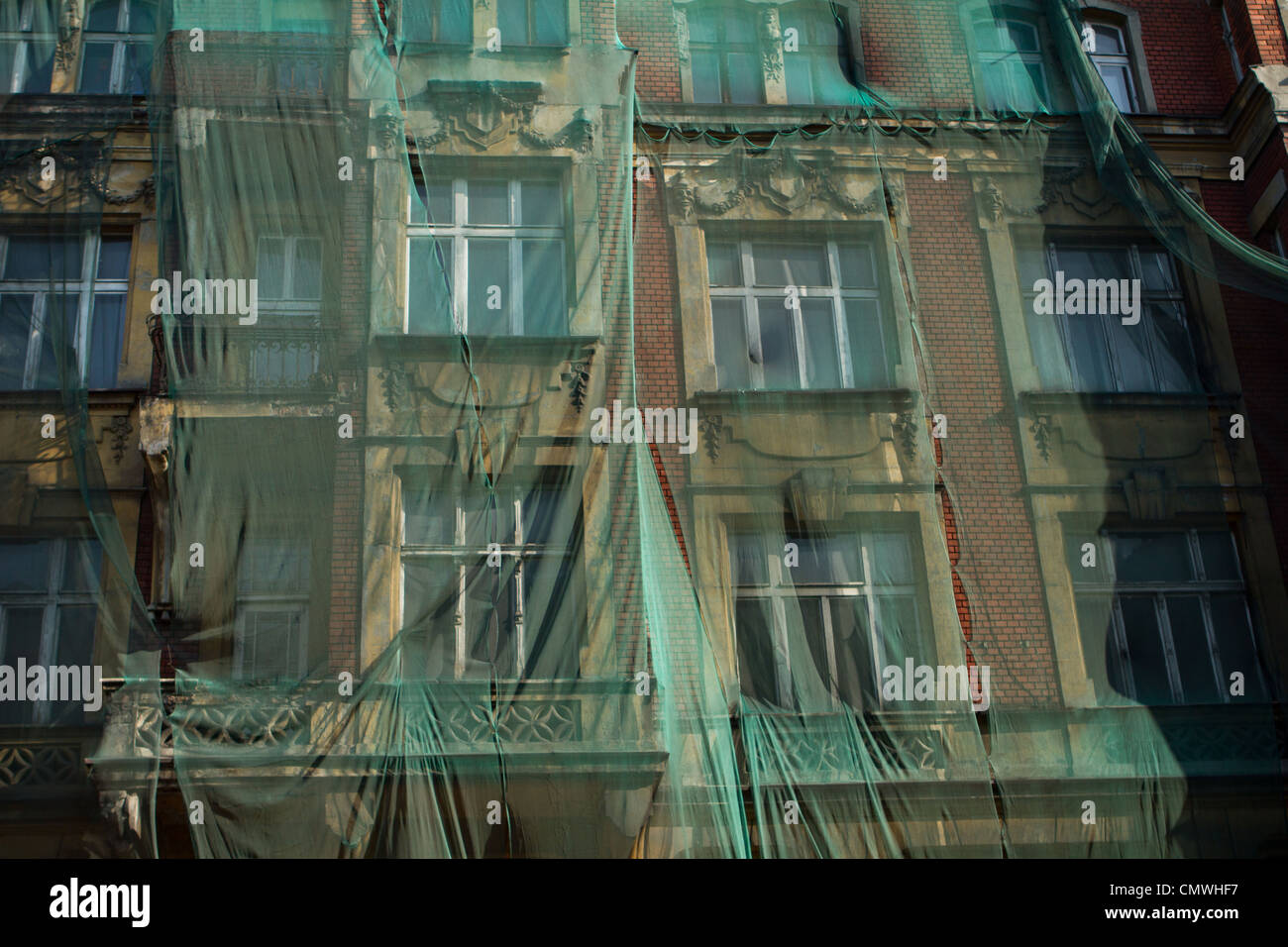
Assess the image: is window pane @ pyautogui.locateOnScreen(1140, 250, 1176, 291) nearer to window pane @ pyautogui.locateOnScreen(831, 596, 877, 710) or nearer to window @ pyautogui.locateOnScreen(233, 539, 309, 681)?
window pane @ pyautogui.locateOnScreen(831, 596, 877, 710)

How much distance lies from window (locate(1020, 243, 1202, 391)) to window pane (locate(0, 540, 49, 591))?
9083mm

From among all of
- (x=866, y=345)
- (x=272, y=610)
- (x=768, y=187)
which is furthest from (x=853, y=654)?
(x=272, y=610)

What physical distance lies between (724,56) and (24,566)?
28.0ft

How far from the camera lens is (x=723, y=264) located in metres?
12.4

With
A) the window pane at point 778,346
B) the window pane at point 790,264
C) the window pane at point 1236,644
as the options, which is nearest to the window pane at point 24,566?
the window pane at point 778,346

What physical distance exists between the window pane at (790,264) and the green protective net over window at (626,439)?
0.04 meters

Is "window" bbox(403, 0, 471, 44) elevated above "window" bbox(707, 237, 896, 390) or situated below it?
above

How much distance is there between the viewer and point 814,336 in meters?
12.1

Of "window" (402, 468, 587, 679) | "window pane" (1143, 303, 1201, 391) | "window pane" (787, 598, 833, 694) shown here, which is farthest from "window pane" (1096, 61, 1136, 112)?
"window" (402, 468, 587, 679)

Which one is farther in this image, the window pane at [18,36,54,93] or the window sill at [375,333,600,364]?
the window pane at [18,36,54,93]

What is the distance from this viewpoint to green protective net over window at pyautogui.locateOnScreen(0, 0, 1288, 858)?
9547 millimetres

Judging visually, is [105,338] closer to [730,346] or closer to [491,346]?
[491,346]

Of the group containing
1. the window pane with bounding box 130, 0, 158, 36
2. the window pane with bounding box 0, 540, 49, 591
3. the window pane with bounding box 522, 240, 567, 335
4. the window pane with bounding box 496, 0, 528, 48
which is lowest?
the window pane with bounding box 0, 540, 49, 591
